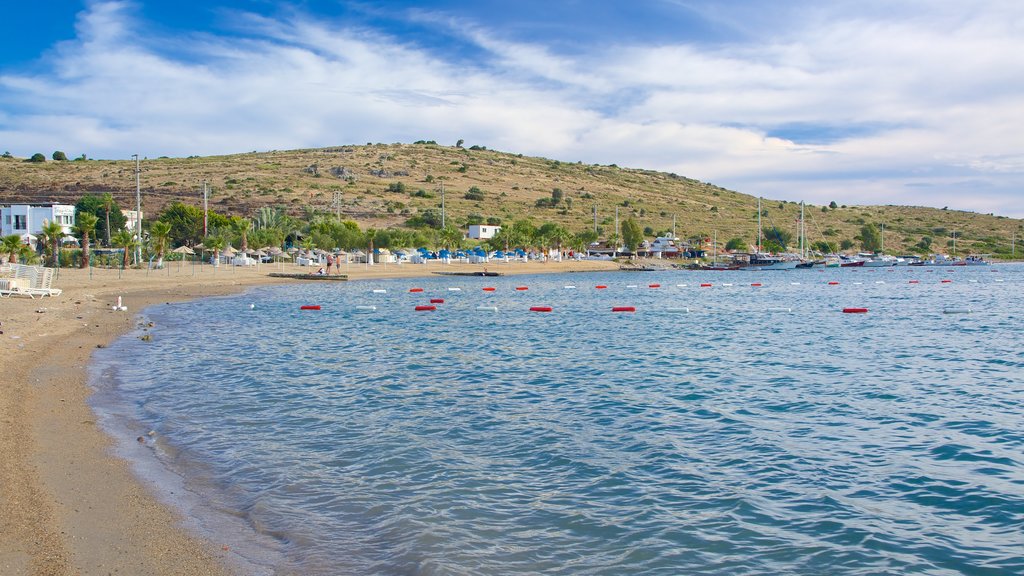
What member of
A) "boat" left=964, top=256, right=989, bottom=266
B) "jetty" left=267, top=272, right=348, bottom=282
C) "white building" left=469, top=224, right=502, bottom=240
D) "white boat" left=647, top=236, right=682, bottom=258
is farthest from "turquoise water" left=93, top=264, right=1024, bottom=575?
"boat" left=964, top=256, right=989, bottom=266

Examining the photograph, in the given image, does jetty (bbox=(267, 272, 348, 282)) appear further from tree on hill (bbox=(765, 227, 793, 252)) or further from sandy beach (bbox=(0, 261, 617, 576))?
tree on hill (bbox=(765, 227, 793, 252))

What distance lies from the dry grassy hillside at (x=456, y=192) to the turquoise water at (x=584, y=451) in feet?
269

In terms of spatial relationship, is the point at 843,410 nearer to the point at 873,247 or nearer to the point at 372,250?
the point at 372,250

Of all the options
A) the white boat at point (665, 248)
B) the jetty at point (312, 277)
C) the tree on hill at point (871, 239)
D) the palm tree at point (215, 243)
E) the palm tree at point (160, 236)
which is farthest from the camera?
the tree on hill at point (871, 239)

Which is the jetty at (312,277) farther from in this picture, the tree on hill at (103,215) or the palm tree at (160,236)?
the tree on hill at (103,215)

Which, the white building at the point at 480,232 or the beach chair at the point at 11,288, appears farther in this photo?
the white building at the point at 480,232

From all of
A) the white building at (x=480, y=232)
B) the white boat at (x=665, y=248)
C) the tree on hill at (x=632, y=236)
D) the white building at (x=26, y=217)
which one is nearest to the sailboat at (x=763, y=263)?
the white boat at (x=665, y=248)

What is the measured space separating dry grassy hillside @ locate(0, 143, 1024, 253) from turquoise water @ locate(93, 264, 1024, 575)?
81.9 metres

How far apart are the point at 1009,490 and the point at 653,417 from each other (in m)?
5.21

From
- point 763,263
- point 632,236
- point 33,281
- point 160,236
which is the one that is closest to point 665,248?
point 632,236

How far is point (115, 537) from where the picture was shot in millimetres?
6941

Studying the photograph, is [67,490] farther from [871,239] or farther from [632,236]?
[871,239]

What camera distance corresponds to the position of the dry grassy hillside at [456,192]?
4139 inches

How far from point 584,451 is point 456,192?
121 m
